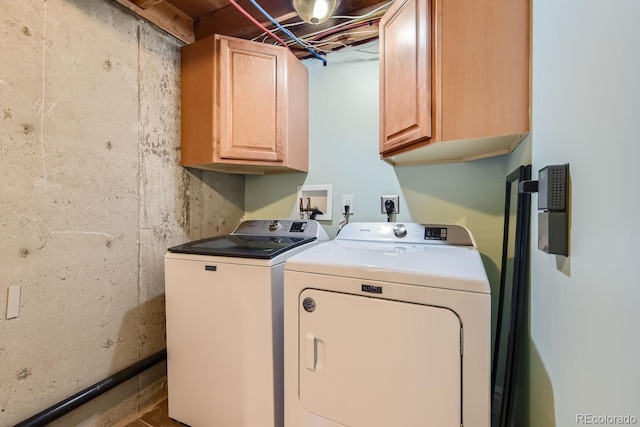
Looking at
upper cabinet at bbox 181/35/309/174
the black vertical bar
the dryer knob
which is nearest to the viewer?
the black vertical bar

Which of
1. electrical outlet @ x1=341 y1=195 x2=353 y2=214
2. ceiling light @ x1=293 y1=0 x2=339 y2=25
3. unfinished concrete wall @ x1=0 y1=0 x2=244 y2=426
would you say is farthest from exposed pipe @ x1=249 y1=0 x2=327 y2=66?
electrical outlet @ x1=341 y1=195 x2=353 y2=214

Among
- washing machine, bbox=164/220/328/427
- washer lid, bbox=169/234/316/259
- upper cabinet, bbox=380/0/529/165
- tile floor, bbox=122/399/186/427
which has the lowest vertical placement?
tile floor, bbox=122/399/186/427

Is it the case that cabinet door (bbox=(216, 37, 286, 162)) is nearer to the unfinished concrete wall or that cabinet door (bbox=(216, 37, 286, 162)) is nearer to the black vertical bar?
the unfinished concrete wall

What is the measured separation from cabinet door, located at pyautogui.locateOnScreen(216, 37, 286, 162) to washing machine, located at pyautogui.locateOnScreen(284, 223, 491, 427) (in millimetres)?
985

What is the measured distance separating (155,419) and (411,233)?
1838mm

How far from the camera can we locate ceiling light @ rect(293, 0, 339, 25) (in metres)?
1.52

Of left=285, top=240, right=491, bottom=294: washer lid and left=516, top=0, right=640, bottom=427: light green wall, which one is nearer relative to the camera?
left=516, top=0, right=640, bottom=427: light green wall

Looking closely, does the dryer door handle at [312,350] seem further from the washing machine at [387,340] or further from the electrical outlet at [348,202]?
the electrical outlet at [348,202]

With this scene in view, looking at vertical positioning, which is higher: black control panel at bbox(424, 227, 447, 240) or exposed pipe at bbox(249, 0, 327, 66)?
exposed pipe at bbox(249, 0, 327, 66)

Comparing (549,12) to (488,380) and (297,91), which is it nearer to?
(488,380)

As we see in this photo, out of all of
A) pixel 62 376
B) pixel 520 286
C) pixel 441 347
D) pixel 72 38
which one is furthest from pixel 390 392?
pixel 72 38

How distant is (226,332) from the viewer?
1.33m

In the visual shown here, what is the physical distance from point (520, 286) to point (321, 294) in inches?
31.5

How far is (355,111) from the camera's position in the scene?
1.98 m
